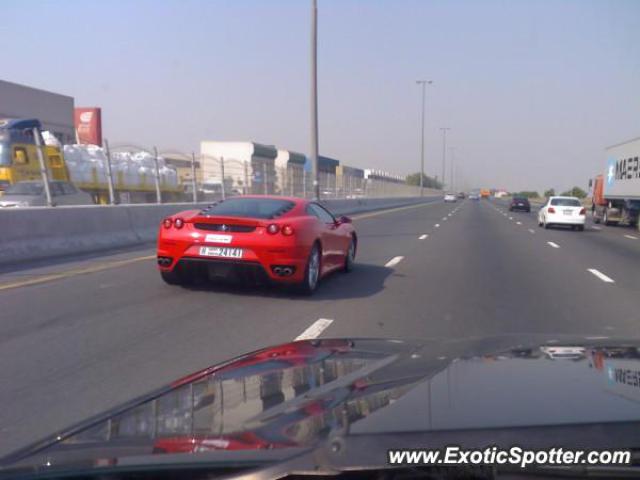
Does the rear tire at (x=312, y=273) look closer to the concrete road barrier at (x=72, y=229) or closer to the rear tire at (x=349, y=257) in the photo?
the rear tire at (x=349, y=257)

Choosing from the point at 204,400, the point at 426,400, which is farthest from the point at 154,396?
the point at 426,400

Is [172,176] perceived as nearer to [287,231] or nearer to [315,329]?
[287,231]

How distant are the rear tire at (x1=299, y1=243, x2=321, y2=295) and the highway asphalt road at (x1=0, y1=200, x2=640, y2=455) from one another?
0.75 feet

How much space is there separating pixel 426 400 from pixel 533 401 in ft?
1.39

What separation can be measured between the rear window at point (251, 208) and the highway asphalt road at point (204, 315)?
44.3 inches

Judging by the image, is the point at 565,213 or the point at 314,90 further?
the point at 565,213

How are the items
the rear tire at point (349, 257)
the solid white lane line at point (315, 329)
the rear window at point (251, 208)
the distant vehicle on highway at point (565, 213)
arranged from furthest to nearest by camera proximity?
1. the distant vehicle on highway at point (565, 213)
2. the rear tire at point (349, 257)
3. the rear window at point (251, 208)
4. the solid white lane line at point (315, 329)

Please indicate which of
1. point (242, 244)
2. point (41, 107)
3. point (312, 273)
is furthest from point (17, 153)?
point (41, 107)

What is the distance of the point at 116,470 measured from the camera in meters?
2.25

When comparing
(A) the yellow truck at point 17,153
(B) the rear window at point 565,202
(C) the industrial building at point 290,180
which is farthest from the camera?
(C) the industrial building at point 290,180

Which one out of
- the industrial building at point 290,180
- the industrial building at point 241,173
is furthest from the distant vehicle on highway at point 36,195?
the industrial building at point 290,180

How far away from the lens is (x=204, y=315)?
7.75 m

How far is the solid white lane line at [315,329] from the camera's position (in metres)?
6.85

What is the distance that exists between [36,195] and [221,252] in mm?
12249
